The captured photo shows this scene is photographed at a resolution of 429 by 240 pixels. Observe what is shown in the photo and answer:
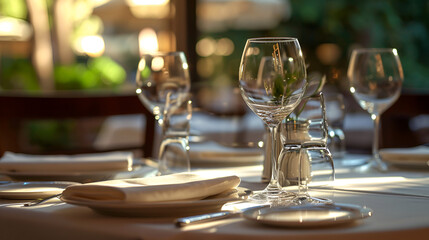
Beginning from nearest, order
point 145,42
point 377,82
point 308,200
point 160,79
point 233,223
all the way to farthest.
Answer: point 233,223
point 308,200
point 160,79
point 377,82
point 145,42

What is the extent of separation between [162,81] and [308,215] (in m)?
0.67

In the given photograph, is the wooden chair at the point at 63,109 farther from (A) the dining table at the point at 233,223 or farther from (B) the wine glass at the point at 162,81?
(A) the dining table at the point at 233,223

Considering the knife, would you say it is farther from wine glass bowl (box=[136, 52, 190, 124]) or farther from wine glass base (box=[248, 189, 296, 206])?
wine glass bowl (box=[136, 52, 190, 124])

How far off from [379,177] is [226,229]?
1.95 feet

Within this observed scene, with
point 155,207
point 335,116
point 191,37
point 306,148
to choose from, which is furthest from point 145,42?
point 155,207

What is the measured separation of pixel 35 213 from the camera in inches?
37.4

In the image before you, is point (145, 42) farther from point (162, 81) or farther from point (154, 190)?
point (154, 190)

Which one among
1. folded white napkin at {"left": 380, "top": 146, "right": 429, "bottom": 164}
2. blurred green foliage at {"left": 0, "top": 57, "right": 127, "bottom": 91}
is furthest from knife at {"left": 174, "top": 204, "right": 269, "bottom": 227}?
blurred green foliage at {"left": 0, "top": 57, "right": 127, "bottom": 91}

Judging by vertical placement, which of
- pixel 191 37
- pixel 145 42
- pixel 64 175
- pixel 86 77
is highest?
pixel 145 42

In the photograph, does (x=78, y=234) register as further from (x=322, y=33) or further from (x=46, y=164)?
(x=322, y=33)

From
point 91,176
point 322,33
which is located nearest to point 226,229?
point 91,176

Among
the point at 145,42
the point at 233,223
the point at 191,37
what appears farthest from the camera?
the point at 145,42

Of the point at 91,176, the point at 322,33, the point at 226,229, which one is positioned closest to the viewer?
the point at 226,229

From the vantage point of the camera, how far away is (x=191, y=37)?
570 centimetres
